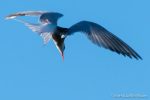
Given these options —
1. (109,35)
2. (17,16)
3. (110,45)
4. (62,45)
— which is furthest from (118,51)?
(17,16)

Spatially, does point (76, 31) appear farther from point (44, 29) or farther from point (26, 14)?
point (26, 14)

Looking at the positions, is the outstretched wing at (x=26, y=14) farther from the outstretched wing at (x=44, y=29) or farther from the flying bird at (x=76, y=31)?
the outstretched wing at (x=44, y=29)

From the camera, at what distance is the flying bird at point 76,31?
514 centimetres

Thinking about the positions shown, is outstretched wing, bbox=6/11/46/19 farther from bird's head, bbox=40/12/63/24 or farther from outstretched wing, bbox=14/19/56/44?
outstretched wing, bbox=14/19/56/44

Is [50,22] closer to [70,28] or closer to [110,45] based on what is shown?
[70,28]

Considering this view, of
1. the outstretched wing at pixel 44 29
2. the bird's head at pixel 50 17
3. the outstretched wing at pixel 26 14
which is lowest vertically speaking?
the outstretched wing at pixel 44 29

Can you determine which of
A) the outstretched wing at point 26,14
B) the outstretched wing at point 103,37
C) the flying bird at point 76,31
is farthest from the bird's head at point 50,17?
the outstretched wing at point 26,14

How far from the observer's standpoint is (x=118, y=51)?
5074mm

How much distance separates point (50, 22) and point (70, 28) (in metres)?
0.21

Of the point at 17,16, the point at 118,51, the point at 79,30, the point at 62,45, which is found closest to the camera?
the point at 118,51

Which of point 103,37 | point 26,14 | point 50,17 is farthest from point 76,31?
point 26,14

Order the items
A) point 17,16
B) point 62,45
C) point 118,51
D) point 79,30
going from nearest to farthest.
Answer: point 118,51
point 79,30
point 62,45
point 17,16

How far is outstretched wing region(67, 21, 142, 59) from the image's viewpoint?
512 centimetres

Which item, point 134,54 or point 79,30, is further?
point 79,30
